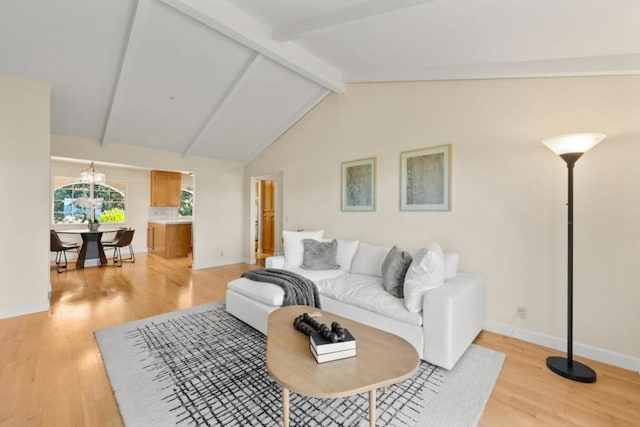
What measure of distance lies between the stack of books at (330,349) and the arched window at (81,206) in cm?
767

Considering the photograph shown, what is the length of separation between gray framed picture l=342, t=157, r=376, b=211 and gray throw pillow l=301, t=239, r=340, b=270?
28.5 inches

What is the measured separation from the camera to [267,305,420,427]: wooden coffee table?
1.20m

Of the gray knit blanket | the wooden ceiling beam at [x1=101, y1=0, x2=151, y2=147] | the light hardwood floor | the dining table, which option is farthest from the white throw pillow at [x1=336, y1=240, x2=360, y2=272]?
the dining table

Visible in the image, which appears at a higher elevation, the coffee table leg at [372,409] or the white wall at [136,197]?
the white wall at [136,197]

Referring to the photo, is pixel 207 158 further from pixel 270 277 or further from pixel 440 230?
pixel 440 230

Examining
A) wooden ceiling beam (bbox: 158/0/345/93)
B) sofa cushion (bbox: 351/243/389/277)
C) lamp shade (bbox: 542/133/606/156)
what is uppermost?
wooden ceiling beam (bbox: 158/0/345/93)

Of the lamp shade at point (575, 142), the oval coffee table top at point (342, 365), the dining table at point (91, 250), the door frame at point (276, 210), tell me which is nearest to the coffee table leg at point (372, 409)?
the oval coffee table top at point (342, 365)

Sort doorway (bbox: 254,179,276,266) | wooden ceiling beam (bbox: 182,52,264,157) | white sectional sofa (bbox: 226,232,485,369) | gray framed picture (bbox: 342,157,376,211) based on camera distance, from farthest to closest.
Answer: doorway (bbox: 254,179,276,266)
gray framed picture (bbox: 342,157,376,211)
wooden ceiling beam (bbox: 182,52,264,157)
white sectional sofa (bbox: 226,232,485,369)

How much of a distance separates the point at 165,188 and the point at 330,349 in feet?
25.2

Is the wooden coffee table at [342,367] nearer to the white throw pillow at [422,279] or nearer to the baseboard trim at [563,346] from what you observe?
the white throw pillow at [422,279]

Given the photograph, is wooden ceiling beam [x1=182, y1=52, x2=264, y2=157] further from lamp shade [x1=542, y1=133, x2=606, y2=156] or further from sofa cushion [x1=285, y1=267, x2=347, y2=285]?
lamp shade [x1=542, y1=133, x2=606, y2=156]

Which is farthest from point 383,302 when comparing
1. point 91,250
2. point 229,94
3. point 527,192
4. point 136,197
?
point 136,197

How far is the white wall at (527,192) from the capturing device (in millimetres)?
2211

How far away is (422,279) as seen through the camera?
7.49 feet
